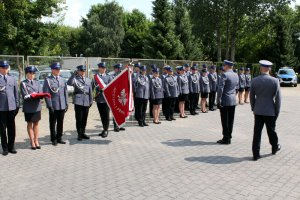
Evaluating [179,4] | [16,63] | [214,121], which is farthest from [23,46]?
[179,4]

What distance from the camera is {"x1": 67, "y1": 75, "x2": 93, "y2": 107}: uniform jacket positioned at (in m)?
8.64

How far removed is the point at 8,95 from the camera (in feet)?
24.0

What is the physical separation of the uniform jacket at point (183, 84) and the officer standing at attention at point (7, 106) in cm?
619

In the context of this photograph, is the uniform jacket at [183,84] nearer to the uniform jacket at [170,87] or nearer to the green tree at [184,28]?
the uniform jacket at [170,87]

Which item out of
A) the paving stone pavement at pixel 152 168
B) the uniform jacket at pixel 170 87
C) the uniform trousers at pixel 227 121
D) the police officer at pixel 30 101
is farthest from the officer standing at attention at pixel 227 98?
the police officer at pixel 30 101

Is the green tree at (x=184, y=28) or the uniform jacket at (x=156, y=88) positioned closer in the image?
the uniform jacket at (x=156, y=88)

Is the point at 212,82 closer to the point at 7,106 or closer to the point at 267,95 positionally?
the point at 267,95

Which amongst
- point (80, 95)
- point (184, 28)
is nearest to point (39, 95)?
point (80, 95)

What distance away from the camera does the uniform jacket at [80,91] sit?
8.64 meters

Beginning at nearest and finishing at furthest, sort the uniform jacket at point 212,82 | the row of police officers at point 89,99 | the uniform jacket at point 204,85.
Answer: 1. the row of police officers at point 89,99
2. the uniform jacket at point 204,85
3. the uniform jacket at point 212,82

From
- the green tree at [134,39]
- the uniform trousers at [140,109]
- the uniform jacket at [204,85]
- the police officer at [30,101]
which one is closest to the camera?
the police officer at [30,101]

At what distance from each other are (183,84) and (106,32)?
41.5m

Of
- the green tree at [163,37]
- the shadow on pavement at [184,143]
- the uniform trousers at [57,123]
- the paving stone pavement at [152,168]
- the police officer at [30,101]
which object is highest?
the green tree at [163,37]

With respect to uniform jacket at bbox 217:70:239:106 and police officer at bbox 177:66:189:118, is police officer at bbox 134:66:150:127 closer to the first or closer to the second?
police officer at bbox 177:66:189:118
